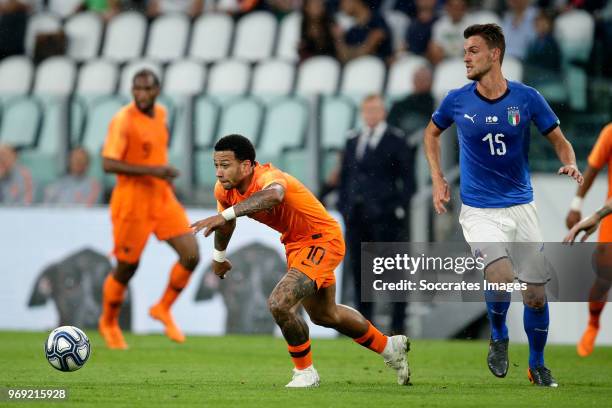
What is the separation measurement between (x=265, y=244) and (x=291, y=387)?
5.87 m

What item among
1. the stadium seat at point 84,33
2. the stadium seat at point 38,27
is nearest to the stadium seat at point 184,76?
the stadium seat at point 84,33

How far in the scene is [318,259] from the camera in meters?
8.53

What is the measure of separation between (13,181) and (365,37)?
489 centimetres

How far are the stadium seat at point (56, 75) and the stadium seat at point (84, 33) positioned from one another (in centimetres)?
49

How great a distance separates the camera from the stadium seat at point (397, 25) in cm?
1595

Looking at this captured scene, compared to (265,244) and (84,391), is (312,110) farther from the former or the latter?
(84,391)

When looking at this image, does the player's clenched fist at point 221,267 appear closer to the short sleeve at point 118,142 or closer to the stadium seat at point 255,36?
the short sleeve at point 118,142

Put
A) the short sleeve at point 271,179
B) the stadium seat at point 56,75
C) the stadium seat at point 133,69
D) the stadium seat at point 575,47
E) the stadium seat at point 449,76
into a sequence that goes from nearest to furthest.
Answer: the short sleeve at point 271,179 < the stadium seat at point 575,47 < the stadium seat at point 449,76 < the stadium seat at point 133,69 < the stadium seat at point 56,75

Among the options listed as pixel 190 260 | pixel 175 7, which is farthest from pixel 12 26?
pixel 190 260

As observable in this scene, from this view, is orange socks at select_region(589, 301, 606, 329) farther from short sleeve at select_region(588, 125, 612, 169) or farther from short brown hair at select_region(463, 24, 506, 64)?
short brown hair at select_region(463, 24, 506, 64)

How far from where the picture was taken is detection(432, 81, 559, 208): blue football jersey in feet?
29.1

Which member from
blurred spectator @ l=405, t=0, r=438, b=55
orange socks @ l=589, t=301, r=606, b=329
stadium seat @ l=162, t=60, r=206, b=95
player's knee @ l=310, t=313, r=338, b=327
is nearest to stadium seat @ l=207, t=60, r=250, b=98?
stadium seat @ l=162, t=60, r=206, b=95

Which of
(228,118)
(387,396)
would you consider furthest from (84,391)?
(228,118)

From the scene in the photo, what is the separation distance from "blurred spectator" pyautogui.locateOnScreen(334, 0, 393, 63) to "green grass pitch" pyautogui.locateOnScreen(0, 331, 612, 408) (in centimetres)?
421
